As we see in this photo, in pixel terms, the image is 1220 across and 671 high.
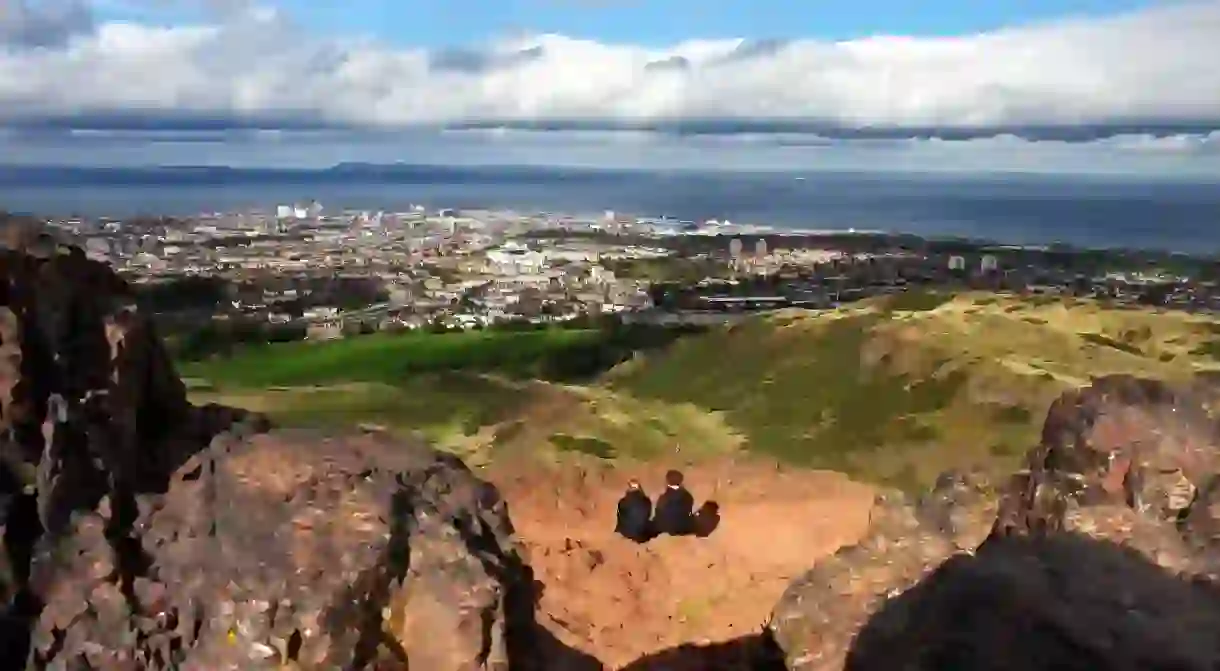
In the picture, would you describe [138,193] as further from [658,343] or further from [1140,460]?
[1140,460]

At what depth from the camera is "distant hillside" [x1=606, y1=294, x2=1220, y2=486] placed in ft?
87.5

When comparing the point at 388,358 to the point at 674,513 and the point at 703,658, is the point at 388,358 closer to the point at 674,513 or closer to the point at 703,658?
the point at 674,513

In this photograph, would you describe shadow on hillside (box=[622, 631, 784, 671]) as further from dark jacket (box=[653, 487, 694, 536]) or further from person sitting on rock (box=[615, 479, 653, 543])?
dark jacket (box=[653, 487, 694, 536])

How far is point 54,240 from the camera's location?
30.3 feet

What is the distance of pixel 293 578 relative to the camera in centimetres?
714

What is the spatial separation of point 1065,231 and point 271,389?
121885 mm

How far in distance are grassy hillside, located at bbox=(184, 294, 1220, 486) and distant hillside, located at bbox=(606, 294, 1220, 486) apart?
72mm

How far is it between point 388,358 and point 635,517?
26.0 meters

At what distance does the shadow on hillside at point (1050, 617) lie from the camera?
6809 mm

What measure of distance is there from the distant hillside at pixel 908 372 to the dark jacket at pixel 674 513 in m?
6.21

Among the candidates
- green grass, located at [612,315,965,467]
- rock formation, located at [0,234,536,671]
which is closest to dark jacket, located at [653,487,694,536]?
green grass, located at [612,315,965,467]

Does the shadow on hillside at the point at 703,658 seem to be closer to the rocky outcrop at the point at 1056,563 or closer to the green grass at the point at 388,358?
the rocky outcrop at the point at 1056,563

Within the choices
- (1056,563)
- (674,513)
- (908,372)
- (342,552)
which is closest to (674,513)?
(674,513)

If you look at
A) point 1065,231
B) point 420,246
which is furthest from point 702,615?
point 1065,231
